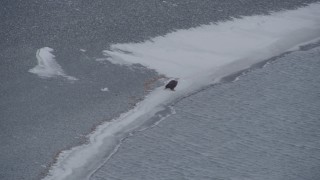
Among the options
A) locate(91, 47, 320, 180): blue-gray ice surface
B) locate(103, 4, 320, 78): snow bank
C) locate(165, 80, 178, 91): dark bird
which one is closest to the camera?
locate(91, 47, 320, 180): blue-gray ice surface

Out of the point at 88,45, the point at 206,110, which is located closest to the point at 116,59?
the point at 88,45

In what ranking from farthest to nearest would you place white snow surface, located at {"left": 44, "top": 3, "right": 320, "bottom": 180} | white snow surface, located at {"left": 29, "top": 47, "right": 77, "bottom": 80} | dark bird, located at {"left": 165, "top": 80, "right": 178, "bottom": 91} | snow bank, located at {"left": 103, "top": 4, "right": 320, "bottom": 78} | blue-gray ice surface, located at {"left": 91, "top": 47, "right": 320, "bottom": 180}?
snow bank, located at {"left": 103, "top": 4, "right": 320, "bottom": 78}
white snow surface, located at {"left": 29, "top": 47, "right": 77, "bottom": 80}
dark bird, located at {"left": 165, "top": 80, "right": 178, "bottom": 91}
white snow surface, located at {"left": 44, "top": 3, "right": 320, "bottom": 180}
blue-gray ice surface, located at {"left": 91, "top": 47, "right": 320, "bottom": 180}

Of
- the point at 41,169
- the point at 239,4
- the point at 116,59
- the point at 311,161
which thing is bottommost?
the point at 311,161

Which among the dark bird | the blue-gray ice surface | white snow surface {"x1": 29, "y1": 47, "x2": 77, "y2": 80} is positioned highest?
white snow surface {"x1": 29, "y1": 47, "x2": 77, "y2": 80}

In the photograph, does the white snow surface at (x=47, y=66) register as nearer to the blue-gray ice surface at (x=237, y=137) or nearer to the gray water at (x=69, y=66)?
the gray water at (x=69, y=66)

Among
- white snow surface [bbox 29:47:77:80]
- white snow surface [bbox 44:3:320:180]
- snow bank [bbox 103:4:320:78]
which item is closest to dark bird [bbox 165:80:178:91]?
white snow surface [bbox 44:3:320:180]

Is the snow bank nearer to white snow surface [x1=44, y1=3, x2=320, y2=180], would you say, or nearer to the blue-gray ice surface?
white snow surface [x1=44, y1=3, x2=320, y2=180]

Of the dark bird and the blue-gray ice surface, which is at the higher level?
the dark bird

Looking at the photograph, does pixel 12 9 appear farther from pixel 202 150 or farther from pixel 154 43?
pixel 202 150
